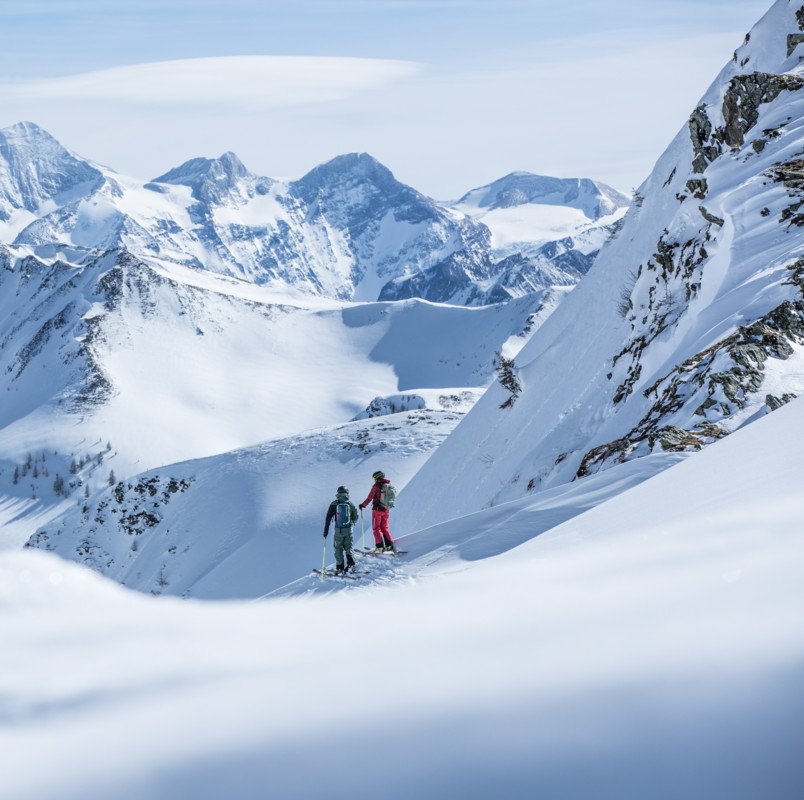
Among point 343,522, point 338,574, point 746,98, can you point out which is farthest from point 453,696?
point 746,98

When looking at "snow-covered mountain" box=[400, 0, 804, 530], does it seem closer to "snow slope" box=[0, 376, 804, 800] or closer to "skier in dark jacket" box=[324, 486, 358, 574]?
"skier in dark jacket" box=[324, 486, 358, 574]

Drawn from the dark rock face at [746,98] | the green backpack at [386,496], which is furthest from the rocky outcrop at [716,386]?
the dark rock face at [746,98]

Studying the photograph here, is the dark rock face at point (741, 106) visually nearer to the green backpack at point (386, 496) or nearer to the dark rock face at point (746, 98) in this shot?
the dark rock face at point (746, 98)

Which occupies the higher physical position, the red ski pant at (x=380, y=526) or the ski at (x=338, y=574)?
the red ski pant at (x=380, y=526)

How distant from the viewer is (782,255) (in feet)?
62.1

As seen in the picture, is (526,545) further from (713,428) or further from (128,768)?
(128,768)

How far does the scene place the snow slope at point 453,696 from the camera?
2059 millimetres

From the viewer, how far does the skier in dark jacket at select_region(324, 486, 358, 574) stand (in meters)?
14.0

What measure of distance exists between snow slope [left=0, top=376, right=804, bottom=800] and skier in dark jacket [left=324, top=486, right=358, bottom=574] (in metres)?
9.53

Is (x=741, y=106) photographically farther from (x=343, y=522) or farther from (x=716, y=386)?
(x=343, y=522)

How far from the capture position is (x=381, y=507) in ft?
50.3

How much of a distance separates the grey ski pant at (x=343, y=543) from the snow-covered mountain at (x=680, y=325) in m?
4.62

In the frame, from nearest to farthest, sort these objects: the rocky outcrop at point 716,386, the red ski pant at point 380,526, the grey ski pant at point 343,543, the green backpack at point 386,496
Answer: the rocky outcrop at point 716,386 < the grey ski pant at point 343,543 < the green backpack at point 386,496 < the red ski pant at point 380,526

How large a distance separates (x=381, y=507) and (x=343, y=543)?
117 centimetres
